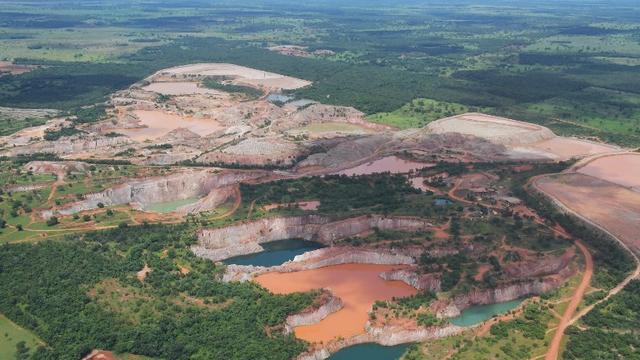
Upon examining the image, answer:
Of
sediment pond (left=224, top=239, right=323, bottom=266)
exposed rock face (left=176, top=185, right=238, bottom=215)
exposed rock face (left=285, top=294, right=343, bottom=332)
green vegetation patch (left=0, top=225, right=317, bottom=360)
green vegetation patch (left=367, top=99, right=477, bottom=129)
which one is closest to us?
green vegetation patch (left=0, top=225, right=317, bottom=360)

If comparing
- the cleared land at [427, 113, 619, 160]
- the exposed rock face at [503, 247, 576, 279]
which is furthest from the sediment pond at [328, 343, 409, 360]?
the cleared land at [427, 113, 619, 160]

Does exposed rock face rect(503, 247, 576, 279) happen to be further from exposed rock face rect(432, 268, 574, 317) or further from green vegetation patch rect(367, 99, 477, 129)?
green vegetation patch rect(367, 99, 477, 129)

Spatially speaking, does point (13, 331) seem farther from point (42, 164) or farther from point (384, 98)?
point (384, 98)

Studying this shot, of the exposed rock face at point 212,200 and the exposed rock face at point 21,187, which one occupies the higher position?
the exposed rock face at point 21,187

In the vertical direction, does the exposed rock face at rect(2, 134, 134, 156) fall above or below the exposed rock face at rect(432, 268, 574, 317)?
above

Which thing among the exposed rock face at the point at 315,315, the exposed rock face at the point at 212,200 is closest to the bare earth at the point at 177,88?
the exposed rock face at the point at 212,200

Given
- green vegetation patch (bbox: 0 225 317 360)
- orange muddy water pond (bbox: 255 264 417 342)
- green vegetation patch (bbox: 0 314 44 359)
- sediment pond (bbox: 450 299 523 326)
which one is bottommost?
sediment pond (bbox: 450 299 523 326)

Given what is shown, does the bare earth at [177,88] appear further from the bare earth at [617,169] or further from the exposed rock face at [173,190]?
the bare earth at [617,169]
